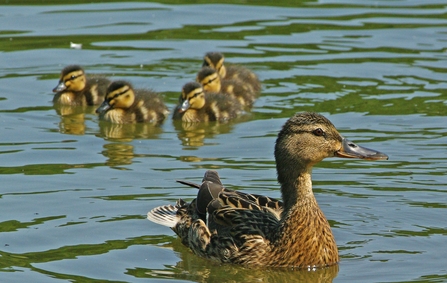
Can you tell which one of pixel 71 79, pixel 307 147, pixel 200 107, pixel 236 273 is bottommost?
pixel 236 273

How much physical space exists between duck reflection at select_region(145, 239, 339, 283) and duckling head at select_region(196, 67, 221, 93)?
405 cm

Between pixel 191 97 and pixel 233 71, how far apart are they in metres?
1.15

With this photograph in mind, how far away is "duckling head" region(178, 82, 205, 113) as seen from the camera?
30.4 ft

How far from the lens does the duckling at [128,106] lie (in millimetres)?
9336

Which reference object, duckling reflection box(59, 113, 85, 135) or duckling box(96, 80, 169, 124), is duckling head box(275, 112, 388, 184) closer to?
duckling reflection box(59, 113, 85, 135)

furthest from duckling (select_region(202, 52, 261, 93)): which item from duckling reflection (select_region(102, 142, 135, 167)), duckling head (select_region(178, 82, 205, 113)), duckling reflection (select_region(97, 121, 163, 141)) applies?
duckling reflection (select_region(102, 142, 135, 167))

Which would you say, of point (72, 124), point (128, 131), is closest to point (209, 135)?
point (128, 131)

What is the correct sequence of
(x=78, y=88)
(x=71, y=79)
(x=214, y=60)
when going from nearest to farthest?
(x=71, y=79), (x=78, y=88), (x=214, y=60)

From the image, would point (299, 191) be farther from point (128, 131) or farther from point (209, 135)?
point (128, 131)

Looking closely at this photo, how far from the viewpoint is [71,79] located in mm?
9797

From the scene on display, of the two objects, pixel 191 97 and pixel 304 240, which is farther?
pixel 191 97

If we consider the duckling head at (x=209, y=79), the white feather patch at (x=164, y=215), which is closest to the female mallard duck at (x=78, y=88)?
the duckling head at (x=209, y=79)

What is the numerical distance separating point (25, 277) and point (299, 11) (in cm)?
753

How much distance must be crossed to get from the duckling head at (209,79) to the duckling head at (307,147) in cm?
397
